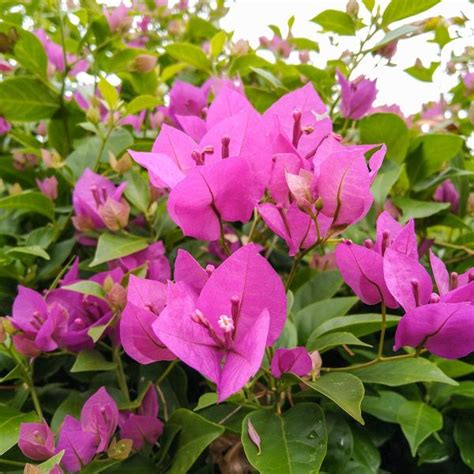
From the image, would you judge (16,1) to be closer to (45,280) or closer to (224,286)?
(45,280)

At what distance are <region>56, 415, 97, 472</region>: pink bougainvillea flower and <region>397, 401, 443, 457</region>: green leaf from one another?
1.00ft

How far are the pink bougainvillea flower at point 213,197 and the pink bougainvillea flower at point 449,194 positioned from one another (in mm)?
497

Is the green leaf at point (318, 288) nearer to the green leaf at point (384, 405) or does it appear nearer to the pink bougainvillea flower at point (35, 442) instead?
the green leaf at point (384, 405)

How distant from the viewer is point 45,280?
2.51ft

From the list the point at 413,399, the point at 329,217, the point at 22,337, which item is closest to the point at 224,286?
the point at 329,217

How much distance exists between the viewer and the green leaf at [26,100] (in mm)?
813

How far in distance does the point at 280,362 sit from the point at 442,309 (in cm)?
15

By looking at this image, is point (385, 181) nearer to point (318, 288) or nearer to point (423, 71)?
point (318, 288)

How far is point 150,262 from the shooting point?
65 centimetres

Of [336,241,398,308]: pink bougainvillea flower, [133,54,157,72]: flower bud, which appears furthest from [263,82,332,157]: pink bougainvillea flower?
[133,54,157,72]: flower bud

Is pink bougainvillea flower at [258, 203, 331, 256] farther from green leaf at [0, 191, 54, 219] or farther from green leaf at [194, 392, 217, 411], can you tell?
green leaf at [0, 191, 54, 219]

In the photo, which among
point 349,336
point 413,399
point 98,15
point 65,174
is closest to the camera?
point 349,336

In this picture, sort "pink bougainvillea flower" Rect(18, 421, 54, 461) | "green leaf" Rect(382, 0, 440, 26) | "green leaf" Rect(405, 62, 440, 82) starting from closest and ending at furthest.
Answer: "pink bougainvillea flower" Rect(18, 421, 54, 461) → "green leaf" Rect(382, 0, 440, 26) → "green leaf" Rect(405, 62, 440, 82)

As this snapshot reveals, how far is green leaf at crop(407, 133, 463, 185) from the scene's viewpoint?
0.79 m
